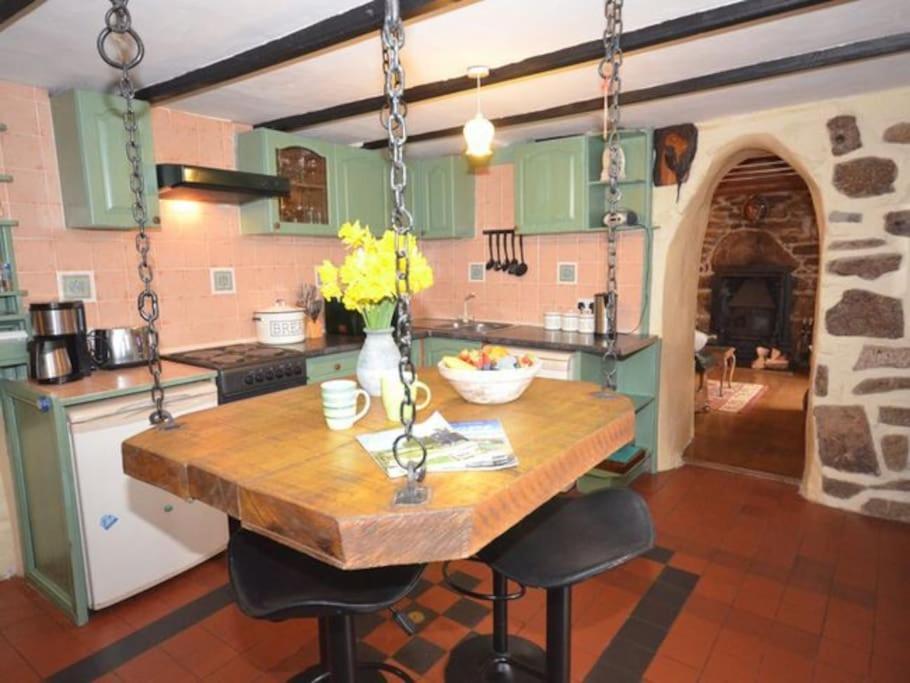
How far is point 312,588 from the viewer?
3.45 feet

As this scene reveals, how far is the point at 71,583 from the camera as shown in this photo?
6.98 feet

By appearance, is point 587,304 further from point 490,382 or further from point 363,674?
point 363,674

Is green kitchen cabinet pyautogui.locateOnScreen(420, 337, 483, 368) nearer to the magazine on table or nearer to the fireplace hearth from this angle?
the magazine on table

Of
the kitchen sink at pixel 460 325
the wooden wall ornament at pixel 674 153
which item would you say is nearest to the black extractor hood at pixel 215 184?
the kitchen sink at pixel 460 325

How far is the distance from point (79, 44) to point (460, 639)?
2550 millimetres

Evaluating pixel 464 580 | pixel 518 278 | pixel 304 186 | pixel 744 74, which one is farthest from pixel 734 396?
pixel 304 186

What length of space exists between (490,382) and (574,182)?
2.37 m

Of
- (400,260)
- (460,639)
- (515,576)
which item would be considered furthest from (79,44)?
(460,639)

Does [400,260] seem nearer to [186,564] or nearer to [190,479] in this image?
[190,479]

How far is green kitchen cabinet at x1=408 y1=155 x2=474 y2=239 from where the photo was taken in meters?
3.99

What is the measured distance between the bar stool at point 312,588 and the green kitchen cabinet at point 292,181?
231 cm

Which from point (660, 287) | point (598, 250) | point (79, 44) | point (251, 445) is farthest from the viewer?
point (598, 250)

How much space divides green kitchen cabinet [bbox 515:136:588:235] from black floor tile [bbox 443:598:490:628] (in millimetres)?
2212

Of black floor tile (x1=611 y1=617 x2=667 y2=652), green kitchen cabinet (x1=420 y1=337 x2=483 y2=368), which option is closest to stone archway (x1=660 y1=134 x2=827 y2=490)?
green kitchen cabinet (x1=420 y1=337 x2=483 y2=368)
